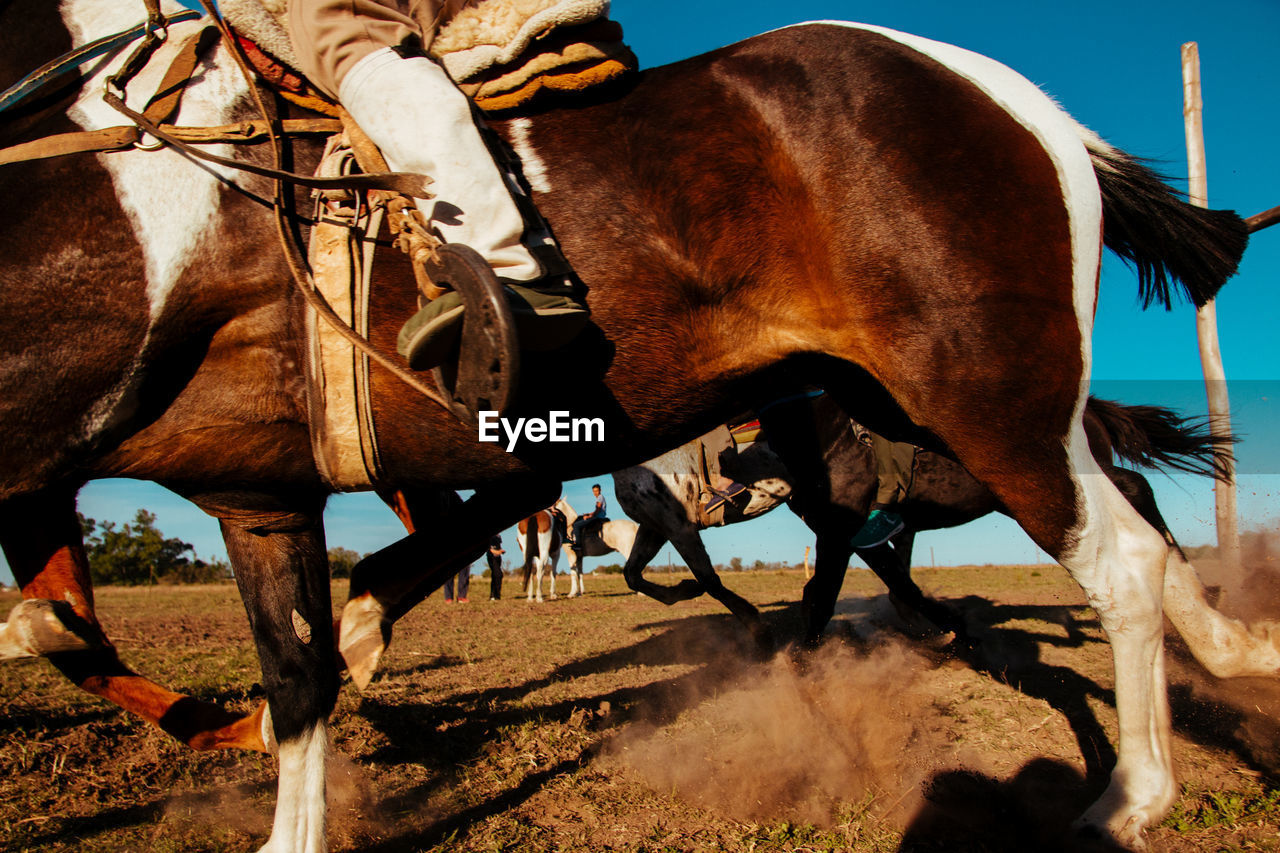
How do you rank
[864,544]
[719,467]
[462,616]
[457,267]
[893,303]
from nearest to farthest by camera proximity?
[457,267]
[893,303]
[864,544]
[719,467]
[462,616]

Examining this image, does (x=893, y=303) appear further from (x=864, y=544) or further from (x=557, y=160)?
(x=864, y=544)

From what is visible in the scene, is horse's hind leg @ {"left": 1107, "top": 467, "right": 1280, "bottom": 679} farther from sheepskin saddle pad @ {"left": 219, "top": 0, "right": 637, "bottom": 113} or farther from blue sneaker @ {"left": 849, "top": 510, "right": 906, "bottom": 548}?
blue sneaker @ {"left": 849, "top": 510, "right": 906, "bottom": 548}

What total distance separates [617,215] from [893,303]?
0.74 metres

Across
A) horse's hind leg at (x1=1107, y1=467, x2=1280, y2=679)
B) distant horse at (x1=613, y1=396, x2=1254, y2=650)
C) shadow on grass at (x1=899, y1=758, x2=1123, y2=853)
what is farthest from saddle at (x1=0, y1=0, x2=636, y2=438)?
distant horse at (x1=613, y1=396, x2=1254, y2=650)

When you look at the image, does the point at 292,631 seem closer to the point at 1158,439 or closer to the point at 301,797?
the point at 301,797

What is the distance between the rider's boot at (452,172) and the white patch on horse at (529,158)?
0.48ft

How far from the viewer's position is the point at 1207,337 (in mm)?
7473

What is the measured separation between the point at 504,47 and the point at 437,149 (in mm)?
404

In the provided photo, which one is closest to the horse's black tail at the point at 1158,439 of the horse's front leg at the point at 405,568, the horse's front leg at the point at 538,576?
the horse's front leg at the point at 405,568

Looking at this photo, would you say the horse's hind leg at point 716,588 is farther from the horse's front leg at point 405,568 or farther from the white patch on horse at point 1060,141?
the white patch on horse at point 1060,141

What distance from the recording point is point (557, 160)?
6.17 feet

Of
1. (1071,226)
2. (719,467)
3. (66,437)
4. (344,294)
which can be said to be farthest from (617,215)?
(719,467)

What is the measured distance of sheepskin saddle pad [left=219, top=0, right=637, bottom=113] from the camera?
1.85m

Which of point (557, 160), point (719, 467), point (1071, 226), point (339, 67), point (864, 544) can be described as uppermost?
point (339, 67)
